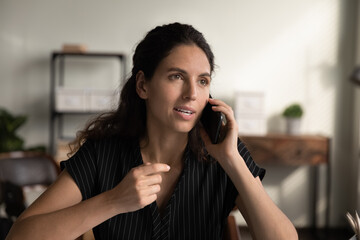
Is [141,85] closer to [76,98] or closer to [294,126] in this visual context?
[76,98]

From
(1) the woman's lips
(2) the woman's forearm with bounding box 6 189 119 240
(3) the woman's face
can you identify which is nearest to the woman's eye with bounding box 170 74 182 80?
(3) the woman's face

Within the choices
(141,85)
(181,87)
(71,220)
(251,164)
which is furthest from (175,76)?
(71,220)

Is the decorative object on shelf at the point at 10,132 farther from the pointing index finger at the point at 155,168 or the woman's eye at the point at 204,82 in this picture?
the pointing index finger at the point at 155,168

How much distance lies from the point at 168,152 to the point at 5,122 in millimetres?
2813

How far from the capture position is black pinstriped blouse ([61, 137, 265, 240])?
4.78ft

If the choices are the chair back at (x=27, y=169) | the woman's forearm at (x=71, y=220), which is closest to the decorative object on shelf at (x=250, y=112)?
the chair back at (x=27, y=169)

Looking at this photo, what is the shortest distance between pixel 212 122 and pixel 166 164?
0.23 m

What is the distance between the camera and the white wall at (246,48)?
417cm

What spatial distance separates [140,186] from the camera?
1.14 meters

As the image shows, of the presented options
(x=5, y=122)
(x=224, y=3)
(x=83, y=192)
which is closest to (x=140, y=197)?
(x=83, y=192)

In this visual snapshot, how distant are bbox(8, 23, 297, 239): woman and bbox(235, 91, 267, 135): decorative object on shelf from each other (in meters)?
2.44

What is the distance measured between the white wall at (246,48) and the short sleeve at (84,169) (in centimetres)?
282

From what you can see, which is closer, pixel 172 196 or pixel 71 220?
pixel 71 220

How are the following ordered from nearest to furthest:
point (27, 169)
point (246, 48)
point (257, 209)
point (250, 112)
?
Answer: point (257, 209) < point (27, 169) < point (250, 112) < point (246, 48)
